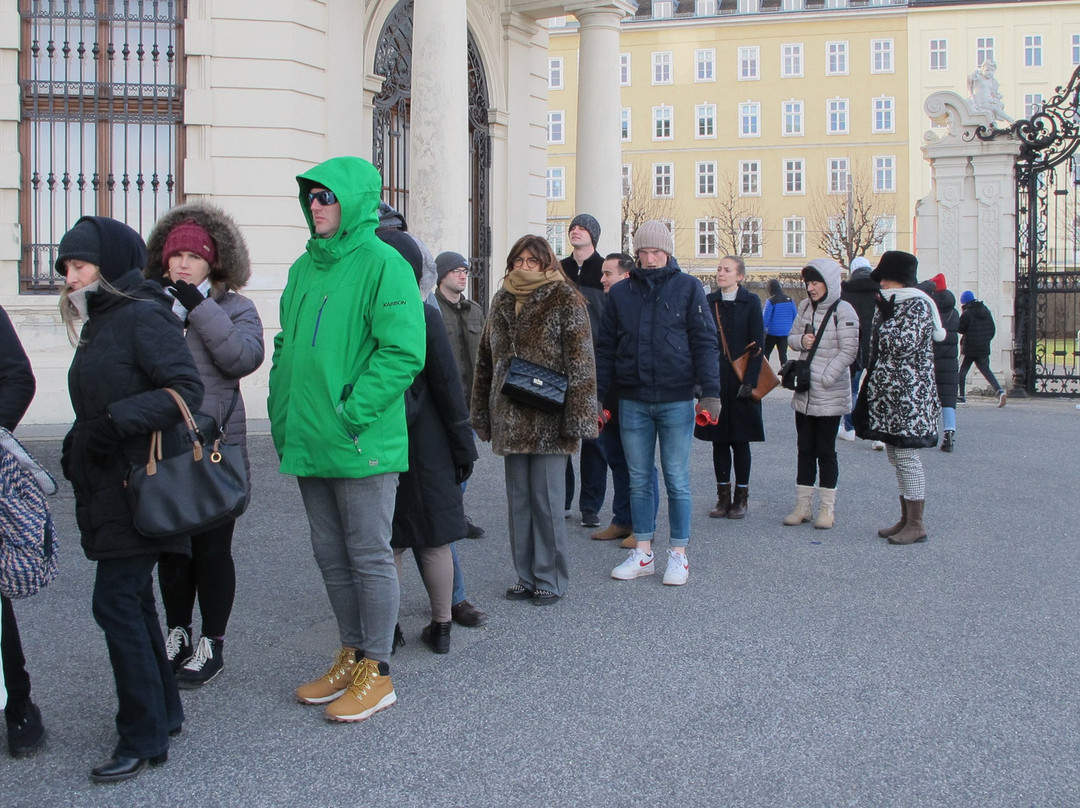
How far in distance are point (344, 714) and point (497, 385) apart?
7.11 feet

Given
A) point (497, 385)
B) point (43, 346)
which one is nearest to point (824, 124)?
point (43, 346)

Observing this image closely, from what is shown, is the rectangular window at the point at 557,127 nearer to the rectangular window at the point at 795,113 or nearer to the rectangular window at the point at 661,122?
the rectangular window at the point at 661,122

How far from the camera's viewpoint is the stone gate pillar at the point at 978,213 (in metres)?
17.5

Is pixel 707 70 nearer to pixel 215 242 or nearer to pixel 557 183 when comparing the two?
pixel 557 183

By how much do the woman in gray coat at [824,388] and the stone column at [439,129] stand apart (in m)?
5.11

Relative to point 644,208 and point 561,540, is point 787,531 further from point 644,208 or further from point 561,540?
point 644,208

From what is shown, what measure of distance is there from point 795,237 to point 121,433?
5483 cm

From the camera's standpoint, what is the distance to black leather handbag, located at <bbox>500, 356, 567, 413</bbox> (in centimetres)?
566

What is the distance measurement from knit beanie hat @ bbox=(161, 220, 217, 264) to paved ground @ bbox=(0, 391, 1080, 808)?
5.72ft

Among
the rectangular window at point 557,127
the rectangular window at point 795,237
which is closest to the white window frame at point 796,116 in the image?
the rectangular window at point 795,237

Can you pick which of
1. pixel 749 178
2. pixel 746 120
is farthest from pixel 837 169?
pixel 746 120

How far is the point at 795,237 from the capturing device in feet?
184

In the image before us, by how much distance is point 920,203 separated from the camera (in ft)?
59.5

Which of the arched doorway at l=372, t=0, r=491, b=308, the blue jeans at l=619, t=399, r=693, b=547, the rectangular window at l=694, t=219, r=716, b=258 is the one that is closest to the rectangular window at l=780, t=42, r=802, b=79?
the rectangular window at l=694, t=219, r=716, b=258
